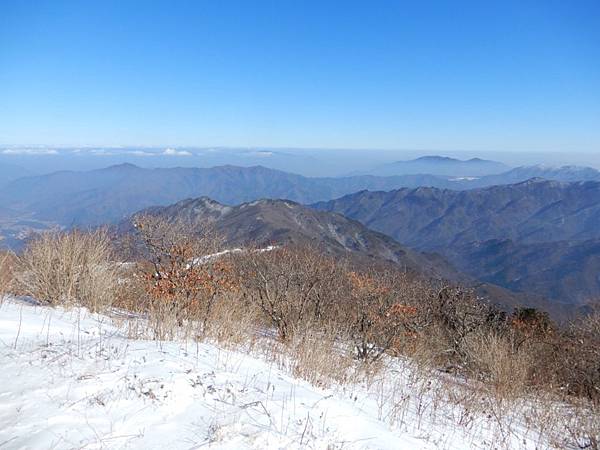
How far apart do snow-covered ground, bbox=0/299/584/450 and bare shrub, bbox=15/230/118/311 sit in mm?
1468

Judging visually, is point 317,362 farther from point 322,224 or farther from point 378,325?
point 322,224

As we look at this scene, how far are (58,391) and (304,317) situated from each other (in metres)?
5.91

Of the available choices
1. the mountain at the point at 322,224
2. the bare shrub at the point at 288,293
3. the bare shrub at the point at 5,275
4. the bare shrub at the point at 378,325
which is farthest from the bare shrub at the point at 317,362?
the mountain at the point at 322,224

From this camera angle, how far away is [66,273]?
683cm

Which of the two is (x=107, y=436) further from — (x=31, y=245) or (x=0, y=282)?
(x=31, y=245)

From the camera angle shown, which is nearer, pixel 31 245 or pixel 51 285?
pixel 51 285

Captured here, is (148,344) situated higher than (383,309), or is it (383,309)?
(148,344)

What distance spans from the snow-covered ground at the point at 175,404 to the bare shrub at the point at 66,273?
4.82 ft

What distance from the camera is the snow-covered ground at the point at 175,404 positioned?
9.61 feet

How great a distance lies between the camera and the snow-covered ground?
9.61 feet

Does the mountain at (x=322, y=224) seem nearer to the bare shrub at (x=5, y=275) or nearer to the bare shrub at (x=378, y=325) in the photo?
the bare shrub at (x=378, y=325)

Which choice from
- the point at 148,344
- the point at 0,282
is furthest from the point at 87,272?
the point at 148,344

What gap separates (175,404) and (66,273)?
4.46 m

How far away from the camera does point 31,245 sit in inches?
304
